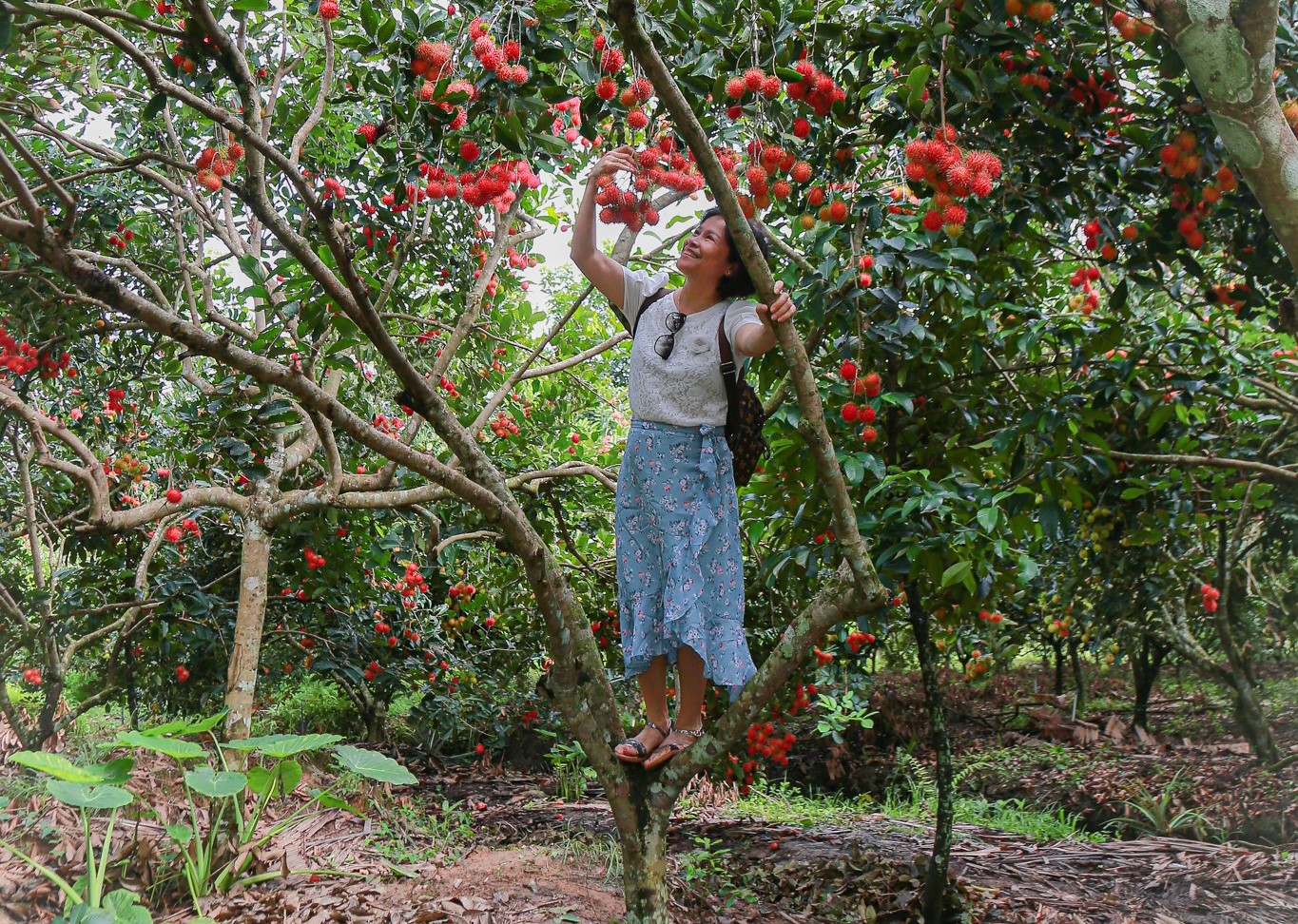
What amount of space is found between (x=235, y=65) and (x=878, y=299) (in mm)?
1695

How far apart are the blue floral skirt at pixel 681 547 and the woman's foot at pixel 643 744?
177 mm

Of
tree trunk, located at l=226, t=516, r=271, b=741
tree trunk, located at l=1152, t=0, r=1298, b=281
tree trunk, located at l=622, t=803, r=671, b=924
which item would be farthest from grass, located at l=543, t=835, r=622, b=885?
tree trunk, located at l=1152, t=0, r=1298, b=281

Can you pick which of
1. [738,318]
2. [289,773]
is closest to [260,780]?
[289,773]

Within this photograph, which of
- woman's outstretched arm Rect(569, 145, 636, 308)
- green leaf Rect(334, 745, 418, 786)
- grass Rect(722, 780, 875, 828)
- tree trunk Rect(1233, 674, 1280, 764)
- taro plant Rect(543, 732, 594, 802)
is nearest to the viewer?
woman's outstretched arm Rect(569, 145, 636, 308)

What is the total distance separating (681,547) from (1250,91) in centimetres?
153

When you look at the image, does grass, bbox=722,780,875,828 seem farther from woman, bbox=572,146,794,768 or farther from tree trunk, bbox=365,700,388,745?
tree trunk, bbox=365,700,388,745

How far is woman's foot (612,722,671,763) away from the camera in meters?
2.36

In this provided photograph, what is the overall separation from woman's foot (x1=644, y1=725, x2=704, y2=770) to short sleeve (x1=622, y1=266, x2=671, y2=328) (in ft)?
3.78

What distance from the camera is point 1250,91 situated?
1736 millimetres

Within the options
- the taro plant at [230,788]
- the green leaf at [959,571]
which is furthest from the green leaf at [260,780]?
the green leaf at [959,571]

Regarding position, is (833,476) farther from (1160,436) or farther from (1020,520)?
(1160,436)

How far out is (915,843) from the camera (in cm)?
383

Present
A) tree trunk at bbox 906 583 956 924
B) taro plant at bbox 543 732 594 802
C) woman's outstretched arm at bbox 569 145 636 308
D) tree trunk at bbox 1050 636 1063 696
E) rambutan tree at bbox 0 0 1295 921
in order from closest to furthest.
→ rambutan tree at bbox 0 0 1295 921 → woman's outstretched arm at bbox 569 145 636 308 → tree trunk at bbox 906 583 956 924 → taro plant at bbox 543 732 594 802 → tree trunk at bbox 1050 636 1063 696

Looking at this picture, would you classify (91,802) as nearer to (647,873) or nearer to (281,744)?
(281,744)
